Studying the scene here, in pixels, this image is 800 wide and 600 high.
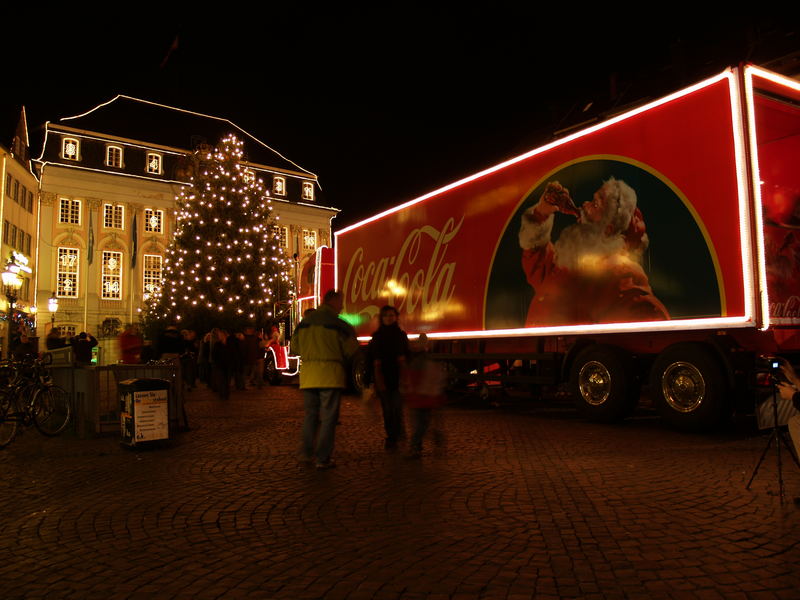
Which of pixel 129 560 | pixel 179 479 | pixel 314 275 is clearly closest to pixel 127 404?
pixel 179 479

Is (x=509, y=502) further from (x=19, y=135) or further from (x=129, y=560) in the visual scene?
(x=19, y=135)

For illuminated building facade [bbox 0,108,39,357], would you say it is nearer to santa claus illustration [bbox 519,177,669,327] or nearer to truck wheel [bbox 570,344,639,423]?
santa claus illustration [bbox 519,177,669,327]

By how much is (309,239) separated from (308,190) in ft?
14.7

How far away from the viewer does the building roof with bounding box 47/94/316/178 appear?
5544 cm

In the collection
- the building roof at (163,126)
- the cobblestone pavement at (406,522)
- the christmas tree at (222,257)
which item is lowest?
the cobblestone pavement at (406,522)

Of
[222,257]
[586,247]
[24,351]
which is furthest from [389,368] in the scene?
[222,257]

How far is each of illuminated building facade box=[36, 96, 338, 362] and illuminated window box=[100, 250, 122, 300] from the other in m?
0.07

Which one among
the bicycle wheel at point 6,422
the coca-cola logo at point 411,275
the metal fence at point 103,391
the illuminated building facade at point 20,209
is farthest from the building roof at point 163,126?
the bicycle wheel at point 6,422

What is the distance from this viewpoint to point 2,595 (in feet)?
12.0

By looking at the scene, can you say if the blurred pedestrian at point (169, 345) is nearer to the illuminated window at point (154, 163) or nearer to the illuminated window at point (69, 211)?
the illuminated window at point (69, 211)

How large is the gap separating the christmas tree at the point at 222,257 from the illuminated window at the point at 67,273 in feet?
62.0

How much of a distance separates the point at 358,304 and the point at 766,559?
12.8m

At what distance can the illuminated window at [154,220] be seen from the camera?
5778 centimetres

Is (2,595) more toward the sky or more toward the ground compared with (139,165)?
more toward the ground
